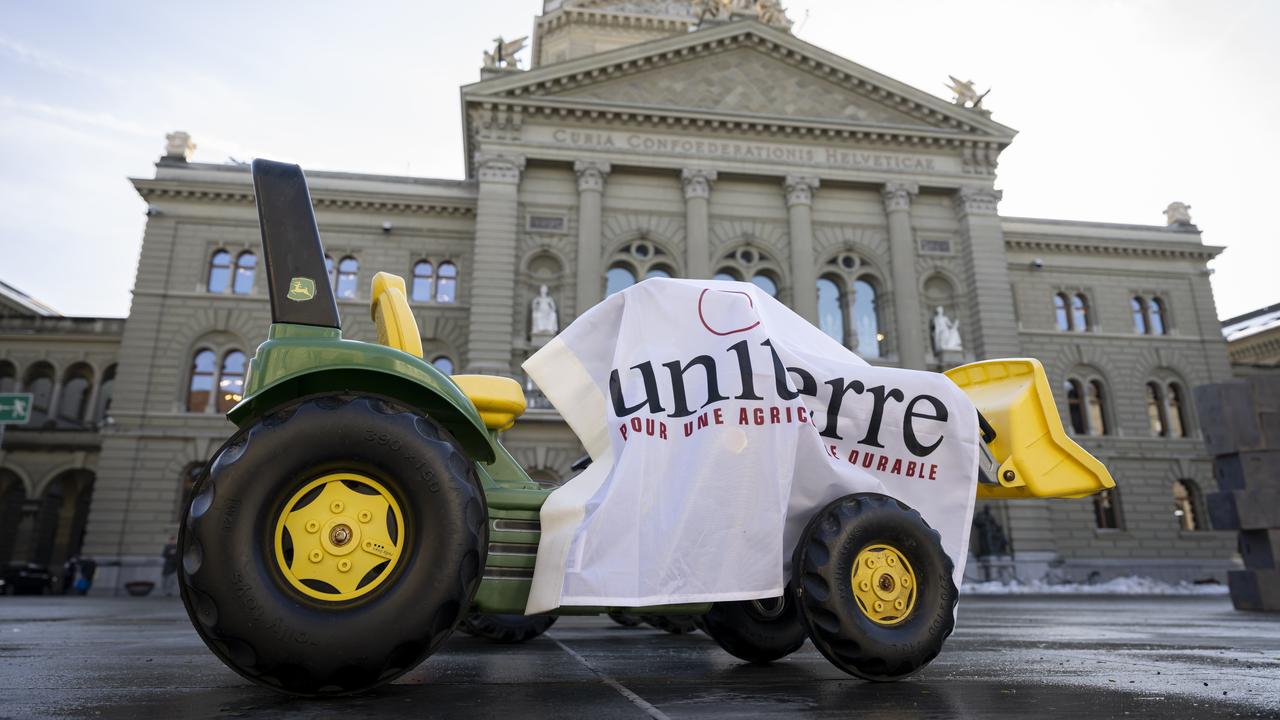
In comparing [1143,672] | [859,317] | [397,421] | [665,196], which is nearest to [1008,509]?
[859,317]

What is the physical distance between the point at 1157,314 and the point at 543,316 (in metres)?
27.0

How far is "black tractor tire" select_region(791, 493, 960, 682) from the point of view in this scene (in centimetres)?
306

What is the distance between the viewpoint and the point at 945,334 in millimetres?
27203

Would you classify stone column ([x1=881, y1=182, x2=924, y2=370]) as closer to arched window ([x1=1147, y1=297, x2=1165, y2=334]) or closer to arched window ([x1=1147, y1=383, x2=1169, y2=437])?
arched window ([x1=1147, y1=383, x2=1169, y2=437])

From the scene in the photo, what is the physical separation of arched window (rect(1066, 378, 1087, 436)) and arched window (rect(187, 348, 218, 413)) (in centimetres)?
3293

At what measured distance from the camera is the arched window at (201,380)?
26.2 m

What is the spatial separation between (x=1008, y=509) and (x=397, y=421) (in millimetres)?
27720

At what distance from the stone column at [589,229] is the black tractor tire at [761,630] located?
21224mm

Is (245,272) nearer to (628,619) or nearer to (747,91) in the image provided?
(747,91)

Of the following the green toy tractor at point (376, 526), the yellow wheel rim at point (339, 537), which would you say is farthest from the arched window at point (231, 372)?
the yellow wheel rim at point (339, 537)

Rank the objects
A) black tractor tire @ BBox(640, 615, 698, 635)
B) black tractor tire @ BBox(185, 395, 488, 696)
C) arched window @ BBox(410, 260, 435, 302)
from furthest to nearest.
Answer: arched window @ BBox(410, 260, 435, 302) → black tractor tire @ BBox(640, 615, 698, 635) → black tractor tire @ BBox(185, 395, 488, 696)

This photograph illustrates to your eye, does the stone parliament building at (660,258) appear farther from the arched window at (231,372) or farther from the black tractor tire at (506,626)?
the black tractor tire at (506,626)

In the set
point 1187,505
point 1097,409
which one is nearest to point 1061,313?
point 1097,409

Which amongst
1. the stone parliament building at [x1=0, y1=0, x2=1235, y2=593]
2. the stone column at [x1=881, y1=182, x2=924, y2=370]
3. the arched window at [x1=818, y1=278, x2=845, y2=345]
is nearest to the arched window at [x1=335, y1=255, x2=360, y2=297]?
the stone parliament building at [x1=0, y1=0, x2=1235, y2=593]
